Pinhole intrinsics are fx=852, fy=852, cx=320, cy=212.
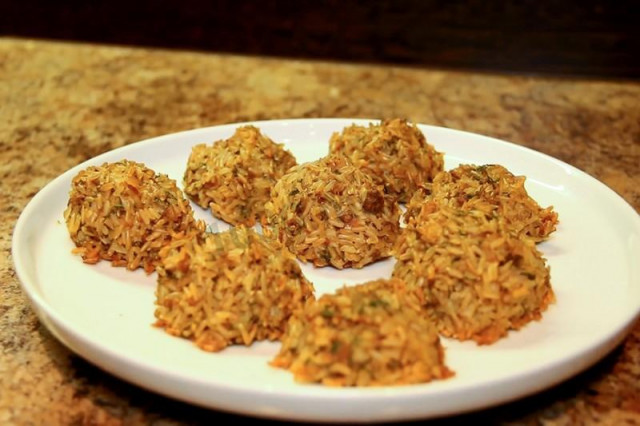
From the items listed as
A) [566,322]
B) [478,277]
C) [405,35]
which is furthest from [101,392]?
[405,35]

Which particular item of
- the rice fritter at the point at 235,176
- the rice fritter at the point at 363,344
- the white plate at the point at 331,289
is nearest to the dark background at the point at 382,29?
the white plate at the point at 331,289

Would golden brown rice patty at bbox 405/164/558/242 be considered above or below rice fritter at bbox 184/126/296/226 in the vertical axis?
above

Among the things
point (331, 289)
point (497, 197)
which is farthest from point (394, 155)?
point (331, 289)

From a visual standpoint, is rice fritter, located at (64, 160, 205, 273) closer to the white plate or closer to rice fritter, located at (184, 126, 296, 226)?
the white plate

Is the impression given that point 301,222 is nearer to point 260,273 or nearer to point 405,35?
point 260,273

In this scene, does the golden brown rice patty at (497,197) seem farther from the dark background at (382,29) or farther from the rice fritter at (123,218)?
the dark background at (382,29)

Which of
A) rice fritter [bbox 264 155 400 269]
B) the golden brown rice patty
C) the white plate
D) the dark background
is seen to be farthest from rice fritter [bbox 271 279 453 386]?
the dark background

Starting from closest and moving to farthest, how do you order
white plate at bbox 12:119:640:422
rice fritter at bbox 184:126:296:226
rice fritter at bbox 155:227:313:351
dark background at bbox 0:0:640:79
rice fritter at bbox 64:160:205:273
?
white plate at bbox 12:119:640:422 < rice fritter at bbox 155:227:313:351 < rice fritter at bbox 64:160:205:273 < rice fritter at bbox 184:126:296:226 < dark background at bbox 0:0:640:79
